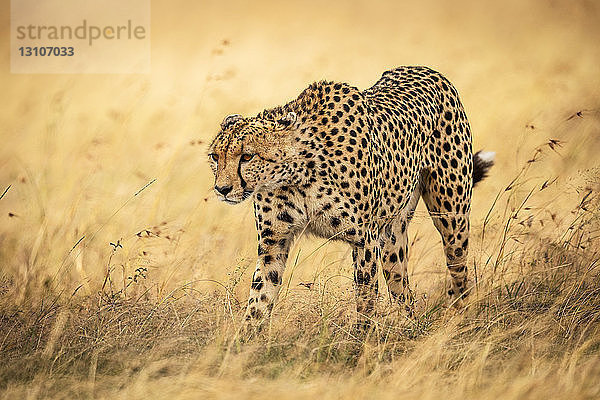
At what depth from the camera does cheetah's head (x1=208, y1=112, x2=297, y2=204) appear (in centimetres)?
417

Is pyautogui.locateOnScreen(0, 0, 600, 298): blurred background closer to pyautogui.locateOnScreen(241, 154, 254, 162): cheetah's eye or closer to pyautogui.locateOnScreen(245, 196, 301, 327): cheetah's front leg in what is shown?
pyautogui.locateOnScreen(245, 196, 301, 327): cheetah's front leg

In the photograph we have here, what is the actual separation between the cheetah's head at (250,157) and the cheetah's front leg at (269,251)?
A: 0.52 ft

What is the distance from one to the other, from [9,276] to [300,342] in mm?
1823

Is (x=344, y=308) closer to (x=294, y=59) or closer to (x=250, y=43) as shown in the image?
(x=294, y=59)

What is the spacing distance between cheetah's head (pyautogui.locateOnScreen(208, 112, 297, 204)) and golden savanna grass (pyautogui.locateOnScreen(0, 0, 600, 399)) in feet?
1.53

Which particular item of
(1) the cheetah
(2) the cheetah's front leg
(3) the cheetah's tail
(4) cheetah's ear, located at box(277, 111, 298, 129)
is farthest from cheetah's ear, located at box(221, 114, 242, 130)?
(3) the cheetah's tail

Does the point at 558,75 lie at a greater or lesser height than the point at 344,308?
greater

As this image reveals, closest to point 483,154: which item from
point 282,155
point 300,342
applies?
point 282,155

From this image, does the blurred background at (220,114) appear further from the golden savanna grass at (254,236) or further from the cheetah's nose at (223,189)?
the cheetah's nose at (223,189)

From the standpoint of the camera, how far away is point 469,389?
3650mm

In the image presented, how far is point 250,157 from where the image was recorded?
423 centimetres

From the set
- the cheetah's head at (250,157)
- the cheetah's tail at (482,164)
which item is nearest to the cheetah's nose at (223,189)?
the cheetah's head at (250,157)

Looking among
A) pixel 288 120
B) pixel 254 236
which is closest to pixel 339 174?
pixel 288 120

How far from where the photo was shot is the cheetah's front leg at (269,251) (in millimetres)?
4426
